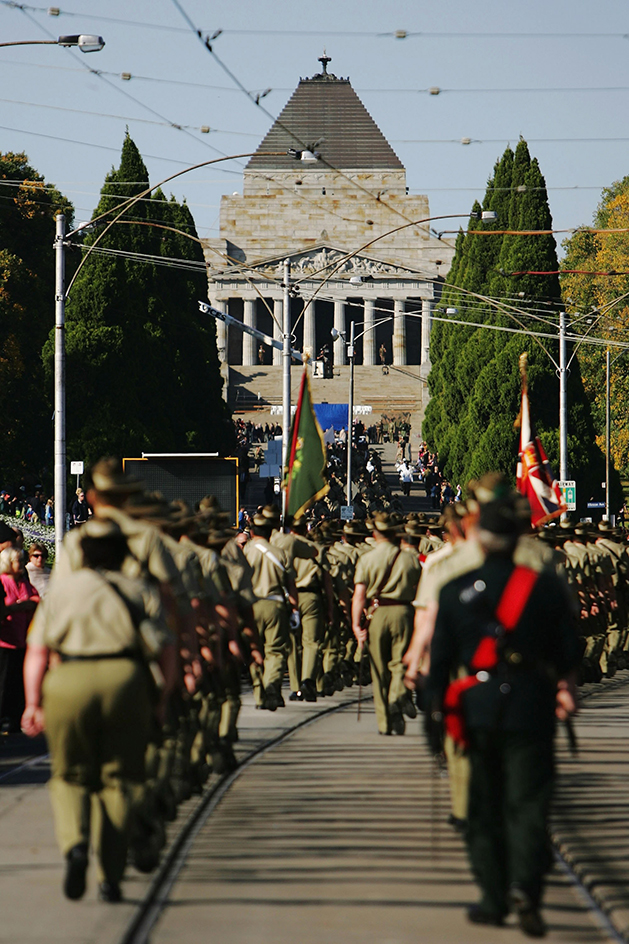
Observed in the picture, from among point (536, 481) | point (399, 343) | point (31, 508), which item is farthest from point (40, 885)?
point (399, 343)

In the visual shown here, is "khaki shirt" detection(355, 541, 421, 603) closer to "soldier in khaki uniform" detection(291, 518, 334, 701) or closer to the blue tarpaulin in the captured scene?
"soldier in khaki uniform" detection(291, 518, 334, 701)

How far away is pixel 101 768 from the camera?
6.68m

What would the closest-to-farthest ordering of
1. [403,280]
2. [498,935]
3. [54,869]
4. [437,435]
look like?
[498,935] < [54,869] < [437,435] < [403,280]

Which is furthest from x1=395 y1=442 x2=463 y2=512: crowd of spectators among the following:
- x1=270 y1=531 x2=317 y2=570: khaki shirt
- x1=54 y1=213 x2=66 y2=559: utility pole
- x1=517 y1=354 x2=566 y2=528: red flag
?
x1=270 y1=531 x2=317 y2=570: khaki shirt

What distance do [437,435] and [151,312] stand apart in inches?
781

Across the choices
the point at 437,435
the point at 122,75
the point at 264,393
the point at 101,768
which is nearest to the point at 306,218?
the point at 264,393

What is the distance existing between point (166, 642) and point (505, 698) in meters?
1.44

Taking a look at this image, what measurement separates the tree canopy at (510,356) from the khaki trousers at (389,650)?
30562mm

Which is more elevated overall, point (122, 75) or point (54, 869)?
point (122, 75)

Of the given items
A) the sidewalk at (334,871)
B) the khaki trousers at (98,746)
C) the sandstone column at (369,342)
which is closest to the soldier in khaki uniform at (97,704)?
the khaki trousers at (98,746)

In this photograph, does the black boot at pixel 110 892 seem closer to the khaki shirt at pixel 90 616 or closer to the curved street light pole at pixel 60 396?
the khaki shirt at pixel 90 616

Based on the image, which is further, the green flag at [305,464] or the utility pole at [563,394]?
the utility pole at [563,394]

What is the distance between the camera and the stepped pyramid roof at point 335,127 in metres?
124

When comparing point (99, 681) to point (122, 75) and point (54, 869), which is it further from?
point (122, 75)
